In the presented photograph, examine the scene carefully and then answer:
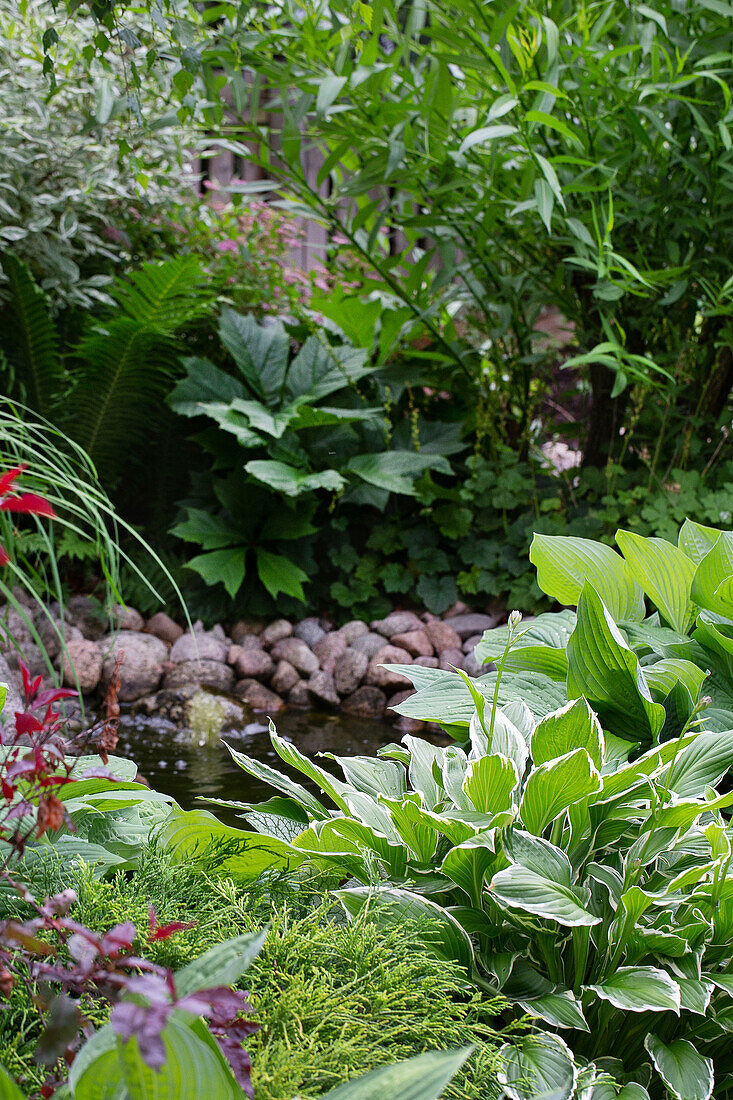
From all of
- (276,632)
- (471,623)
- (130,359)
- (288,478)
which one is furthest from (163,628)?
(471,623)

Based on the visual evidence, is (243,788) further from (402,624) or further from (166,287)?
(166,287)

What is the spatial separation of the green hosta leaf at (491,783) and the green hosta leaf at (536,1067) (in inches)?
9.8

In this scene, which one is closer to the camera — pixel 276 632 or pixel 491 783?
pixel 491 783

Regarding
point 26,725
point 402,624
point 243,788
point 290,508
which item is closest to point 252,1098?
point 26,725

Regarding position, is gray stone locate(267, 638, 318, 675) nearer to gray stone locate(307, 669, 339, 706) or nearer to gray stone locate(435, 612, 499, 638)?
gray stone locate(307, 669, 339, 706)

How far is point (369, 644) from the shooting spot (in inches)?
119

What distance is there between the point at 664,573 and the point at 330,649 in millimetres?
1767

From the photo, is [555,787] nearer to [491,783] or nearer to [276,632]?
[491,783]

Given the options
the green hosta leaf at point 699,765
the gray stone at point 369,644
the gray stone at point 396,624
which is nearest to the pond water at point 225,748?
the gray stone at point 369,644

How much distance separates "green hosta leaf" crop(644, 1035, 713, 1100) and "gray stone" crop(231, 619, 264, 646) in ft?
7.91

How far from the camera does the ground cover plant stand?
0.86 m

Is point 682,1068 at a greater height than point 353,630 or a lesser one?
greater

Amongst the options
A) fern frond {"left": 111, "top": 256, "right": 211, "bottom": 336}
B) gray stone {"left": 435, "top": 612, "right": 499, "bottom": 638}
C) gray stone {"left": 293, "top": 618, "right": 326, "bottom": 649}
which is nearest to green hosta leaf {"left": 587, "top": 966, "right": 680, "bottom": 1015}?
gray stone {"left": 435, "top": 612, "right": 499, "bottom": 638}

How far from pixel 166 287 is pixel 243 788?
1905mm
